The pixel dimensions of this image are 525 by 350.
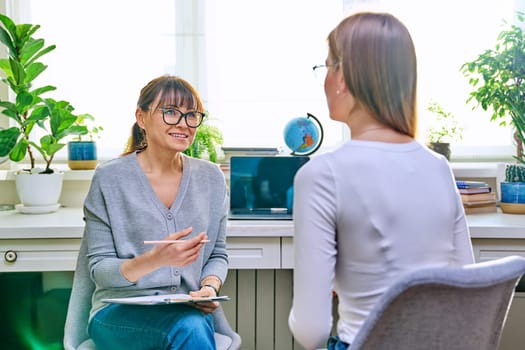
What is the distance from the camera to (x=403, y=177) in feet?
3.68

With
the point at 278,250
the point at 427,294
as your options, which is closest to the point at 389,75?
the point at 427,294

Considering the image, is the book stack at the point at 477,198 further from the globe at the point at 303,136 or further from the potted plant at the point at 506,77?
the globe at the point at 303,136

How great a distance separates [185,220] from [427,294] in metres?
1.00

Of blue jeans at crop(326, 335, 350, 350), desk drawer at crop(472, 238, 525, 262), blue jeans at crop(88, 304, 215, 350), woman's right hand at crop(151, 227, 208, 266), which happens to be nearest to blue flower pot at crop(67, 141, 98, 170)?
blue jeans at crop(88, 304, 215, 350)

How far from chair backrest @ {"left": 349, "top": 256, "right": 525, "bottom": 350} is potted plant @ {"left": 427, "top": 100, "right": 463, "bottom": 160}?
1686mm

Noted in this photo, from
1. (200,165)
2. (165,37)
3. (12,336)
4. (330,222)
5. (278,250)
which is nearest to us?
(330,222)

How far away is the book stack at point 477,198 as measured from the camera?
7.95ft

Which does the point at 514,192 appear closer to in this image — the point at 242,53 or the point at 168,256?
the point at 242,53

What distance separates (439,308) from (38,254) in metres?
1.55

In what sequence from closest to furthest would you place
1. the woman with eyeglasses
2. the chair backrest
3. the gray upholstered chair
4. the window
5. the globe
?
the chair backrest, the woman with eyeglasses, the gray upholstered chair, the globe, the window

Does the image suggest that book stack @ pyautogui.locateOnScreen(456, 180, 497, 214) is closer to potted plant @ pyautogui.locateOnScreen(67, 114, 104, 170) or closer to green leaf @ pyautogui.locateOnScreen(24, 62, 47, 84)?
potted plant @ pyautogui.locateOnScreen(67, 114, 104, 170)

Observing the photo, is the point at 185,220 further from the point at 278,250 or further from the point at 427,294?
the point at 427,294

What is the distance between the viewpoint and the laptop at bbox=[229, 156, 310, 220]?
7.88 feet

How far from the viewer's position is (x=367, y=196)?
3.61 feet
